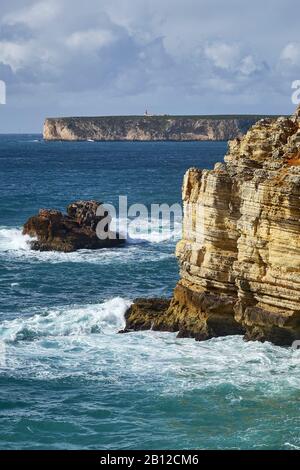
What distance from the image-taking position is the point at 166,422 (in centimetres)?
2488

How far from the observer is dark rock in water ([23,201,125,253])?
174 feet

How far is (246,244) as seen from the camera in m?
30.4

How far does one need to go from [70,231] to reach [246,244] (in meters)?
24.9

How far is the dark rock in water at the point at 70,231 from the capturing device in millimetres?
53125

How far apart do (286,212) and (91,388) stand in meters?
8.65

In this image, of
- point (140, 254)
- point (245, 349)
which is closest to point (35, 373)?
point (245, 349)

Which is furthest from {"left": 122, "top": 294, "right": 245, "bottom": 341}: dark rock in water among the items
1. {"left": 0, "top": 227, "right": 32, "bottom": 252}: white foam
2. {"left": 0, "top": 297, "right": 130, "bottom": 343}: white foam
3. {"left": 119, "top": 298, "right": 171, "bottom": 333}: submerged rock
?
{"left": 0, "top": 227, "right": 32, "bottom": 252}: white foam

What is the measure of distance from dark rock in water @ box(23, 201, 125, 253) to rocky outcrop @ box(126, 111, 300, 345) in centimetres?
1987

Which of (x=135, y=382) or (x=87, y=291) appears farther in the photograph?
(x=87, y=291)

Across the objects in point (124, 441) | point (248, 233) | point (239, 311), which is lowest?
point (124, 441)

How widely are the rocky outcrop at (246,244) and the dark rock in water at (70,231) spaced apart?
19.9m

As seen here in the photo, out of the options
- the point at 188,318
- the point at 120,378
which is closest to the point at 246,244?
the point at 188,318

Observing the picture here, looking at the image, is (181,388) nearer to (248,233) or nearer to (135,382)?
(135,382)

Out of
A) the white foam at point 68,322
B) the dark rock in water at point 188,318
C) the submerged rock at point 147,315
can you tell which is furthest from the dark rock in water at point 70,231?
the dark rock in water at point 188,318
